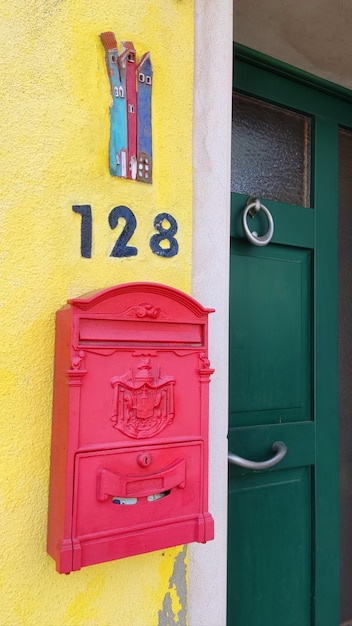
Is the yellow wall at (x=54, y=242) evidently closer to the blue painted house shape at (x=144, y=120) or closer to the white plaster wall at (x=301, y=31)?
the blue painted house shape at (x=144, y=120)

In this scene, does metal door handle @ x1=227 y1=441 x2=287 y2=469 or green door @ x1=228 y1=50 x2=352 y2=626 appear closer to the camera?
metal door handle @ x1=227 y1=441 x2=287 y2=469

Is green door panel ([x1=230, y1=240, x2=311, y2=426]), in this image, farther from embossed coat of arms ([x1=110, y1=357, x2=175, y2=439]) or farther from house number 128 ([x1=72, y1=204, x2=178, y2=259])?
embossed coat of arms ([x1=110, y1=357, x2=175, y2=439])

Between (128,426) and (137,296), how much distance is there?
0.89 feet

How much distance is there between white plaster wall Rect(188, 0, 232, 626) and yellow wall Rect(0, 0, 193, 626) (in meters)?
0.07

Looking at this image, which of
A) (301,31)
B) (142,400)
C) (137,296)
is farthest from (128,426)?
(301,31)

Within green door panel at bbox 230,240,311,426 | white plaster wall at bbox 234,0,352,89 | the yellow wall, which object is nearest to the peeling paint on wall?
the yellow wall

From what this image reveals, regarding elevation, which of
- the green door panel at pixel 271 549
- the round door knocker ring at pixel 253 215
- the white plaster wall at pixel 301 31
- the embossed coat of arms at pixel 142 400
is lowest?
the green door panel at pixel 271 549

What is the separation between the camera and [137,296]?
41.2 inches

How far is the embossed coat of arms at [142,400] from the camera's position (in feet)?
3.30

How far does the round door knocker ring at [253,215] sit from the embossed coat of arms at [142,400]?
71cm

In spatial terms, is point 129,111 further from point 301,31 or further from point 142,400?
point 301,31

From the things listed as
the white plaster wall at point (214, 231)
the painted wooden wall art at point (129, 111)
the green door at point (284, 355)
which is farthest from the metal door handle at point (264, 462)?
the painted wooden wall art at point (129, 111)

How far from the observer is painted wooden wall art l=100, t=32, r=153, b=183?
116cm

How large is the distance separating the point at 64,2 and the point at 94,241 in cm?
55
